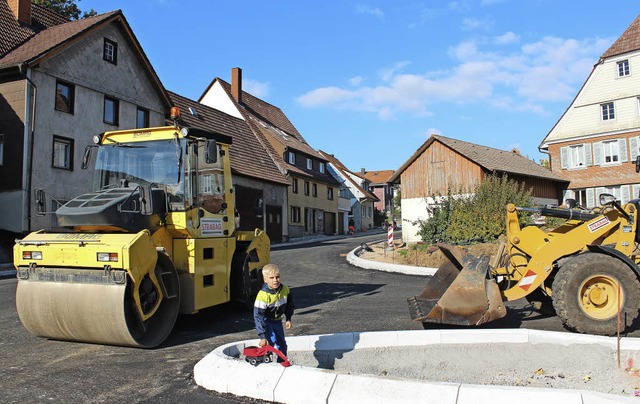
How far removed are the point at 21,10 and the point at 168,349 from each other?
2367 centimetres

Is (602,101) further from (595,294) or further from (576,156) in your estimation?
(595,294)

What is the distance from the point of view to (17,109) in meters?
19.9

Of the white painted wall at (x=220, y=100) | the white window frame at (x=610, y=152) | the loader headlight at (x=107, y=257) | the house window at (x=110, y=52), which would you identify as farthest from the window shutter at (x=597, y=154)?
the loader headlight at (x=107, y=257)

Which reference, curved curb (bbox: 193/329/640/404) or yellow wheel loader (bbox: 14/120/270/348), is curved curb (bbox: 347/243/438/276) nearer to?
yellow wheel loader (bbox: 14/120/270/348)

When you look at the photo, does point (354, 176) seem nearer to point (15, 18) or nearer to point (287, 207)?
point (287, 207)

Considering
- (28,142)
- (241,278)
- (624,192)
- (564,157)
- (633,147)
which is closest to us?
(241,278)

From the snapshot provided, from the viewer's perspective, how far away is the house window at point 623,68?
3362 cm

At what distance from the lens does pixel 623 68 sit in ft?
111

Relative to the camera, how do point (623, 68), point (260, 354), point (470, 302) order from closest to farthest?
point (260, 354) → point (470, 302) → point (623, 68)

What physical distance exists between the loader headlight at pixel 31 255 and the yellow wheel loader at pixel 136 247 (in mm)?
13

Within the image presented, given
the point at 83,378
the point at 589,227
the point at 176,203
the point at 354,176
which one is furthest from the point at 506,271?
the point at 354,176

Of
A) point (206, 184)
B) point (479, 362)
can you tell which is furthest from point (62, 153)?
point (479, 362)

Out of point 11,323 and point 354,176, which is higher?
point 354,176

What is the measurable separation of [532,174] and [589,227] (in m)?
26.5
